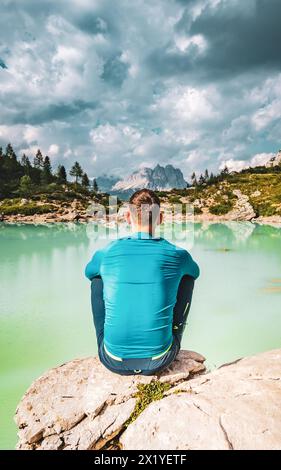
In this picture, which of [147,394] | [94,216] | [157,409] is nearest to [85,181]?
[94,216]

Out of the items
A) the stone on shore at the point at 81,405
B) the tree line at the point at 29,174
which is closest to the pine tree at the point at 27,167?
the tree line at the point at 29,174

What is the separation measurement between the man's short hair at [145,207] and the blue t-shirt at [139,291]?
0.53 feet

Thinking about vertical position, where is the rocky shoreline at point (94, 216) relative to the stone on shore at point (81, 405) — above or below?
above

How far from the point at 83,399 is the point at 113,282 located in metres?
1.29

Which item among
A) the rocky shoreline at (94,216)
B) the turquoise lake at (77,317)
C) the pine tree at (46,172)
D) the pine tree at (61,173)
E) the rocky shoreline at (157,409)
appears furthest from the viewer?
the pine tree at (61,173)

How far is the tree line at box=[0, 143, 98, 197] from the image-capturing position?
8612cm

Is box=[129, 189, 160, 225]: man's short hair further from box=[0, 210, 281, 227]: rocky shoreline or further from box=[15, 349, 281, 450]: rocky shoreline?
box=[0, 210, 281, 227]: rocky shoreline

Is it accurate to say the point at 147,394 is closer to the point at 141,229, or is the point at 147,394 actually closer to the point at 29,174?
the point at 141,229

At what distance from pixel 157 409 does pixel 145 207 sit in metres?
1.88

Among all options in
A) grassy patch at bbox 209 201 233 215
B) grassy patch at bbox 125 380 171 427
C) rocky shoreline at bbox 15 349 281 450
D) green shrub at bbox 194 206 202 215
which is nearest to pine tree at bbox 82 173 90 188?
green shrub at bbox 194 206 202 215

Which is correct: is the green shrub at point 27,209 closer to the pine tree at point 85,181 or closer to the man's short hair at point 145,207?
the pine tree at point 85,181

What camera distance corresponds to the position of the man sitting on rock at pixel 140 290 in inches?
131

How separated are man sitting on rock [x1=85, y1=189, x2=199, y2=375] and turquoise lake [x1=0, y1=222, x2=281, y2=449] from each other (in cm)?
250
